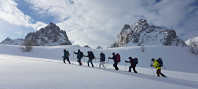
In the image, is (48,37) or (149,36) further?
(48,37)

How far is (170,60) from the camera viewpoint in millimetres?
21719

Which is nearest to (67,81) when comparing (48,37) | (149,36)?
(149,36)

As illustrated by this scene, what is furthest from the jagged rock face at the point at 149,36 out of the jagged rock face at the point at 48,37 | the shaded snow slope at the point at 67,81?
the shaded snow slope at the point at 67,81

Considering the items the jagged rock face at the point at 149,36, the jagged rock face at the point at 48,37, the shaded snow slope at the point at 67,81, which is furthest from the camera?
the jagged rock face at the point at 48,37

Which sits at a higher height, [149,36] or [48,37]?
[48,37]

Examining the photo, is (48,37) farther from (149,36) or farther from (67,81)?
(67,81)

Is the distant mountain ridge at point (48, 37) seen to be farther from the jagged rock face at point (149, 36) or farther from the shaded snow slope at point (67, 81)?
the shaded snow slope at point (67, 81)

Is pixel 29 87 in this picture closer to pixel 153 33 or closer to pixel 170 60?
pixel 170 60

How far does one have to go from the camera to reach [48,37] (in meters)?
184

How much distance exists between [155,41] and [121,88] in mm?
127044

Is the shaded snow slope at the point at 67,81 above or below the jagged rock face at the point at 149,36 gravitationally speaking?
below

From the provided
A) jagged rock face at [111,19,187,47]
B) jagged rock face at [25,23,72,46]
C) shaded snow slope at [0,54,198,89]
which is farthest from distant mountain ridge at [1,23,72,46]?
shaded snow slope at [0,54,198,89]

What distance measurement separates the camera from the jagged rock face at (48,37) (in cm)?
17545

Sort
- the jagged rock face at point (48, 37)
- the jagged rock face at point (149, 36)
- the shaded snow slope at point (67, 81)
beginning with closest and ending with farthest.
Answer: the shaded snow slope at point (67, 81) < the jagged rock face at point (149, 36) < the jagged rock face at point (48, 37)
